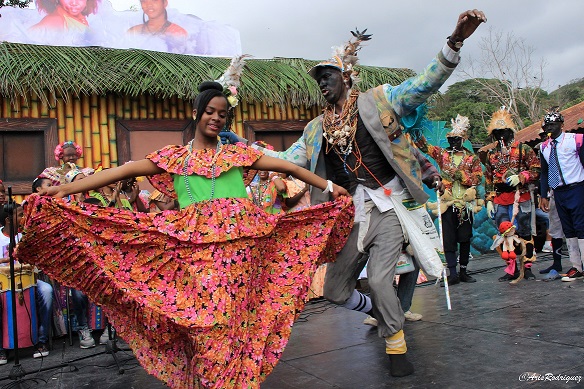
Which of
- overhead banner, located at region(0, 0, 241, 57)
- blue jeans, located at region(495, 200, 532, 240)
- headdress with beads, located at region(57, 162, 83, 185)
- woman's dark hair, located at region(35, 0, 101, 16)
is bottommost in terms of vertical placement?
blue jeans, located at region(495, 200, 532, 240)

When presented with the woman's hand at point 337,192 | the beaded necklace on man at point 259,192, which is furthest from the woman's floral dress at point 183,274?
the beaded necklace on man at point 259,192

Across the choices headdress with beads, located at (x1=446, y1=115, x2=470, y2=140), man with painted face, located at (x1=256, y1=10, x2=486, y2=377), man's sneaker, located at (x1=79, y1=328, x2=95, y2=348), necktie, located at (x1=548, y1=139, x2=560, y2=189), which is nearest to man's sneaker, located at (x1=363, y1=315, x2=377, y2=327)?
man with painted face, located at (x1=256, y1=10, x2=486, y2=377)

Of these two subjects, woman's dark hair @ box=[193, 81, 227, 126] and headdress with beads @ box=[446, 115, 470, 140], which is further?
headdress with beads @ box=[446, 115, 470, 140]

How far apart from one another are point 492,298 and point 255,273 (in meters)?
3.92

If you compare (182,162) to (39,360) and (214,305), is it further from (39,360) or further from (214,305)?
(39,360)

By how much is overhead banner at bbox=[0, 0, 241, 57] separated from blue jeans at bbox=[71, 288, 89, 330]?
4.67 m

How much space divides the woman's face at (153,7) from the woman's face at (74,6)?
3.41ft

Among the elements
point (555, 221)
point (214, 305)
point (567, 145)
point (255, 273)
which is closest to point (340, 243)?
point (255, 273)

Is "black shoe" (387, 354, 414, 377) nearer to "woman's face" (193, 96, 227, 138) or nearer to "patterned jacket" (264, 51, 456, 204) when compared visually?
"patterned jacket" (264, 51, 456, 204)

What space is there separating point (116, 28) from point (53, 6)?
1.17 metres

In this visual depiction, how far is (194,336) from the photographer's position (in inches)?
113

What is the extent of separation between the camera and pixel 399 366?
3633mm

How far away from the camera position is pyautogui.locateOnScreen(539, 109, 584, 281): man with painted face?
6.89 meters

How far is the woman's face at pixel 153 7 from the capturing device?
392 inches
